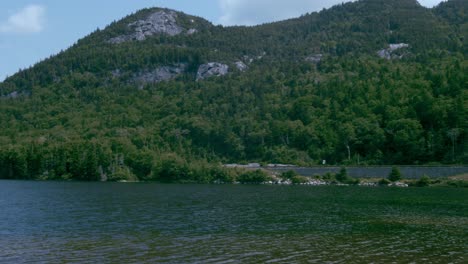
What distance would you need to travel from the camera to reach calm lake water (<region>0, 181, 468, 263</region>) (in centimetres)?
2833

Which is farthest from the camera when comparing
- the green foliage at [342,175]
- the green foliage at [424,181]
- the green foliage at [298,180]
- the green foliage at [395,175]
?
the green foliage at [298,180]

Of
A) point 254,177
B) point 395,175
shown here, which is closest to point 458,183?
point 395,175

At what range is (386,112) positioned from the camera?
141 metres

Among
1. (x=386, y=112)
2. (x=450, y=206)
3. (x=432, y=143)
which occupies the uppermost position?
(x=386, y=112)

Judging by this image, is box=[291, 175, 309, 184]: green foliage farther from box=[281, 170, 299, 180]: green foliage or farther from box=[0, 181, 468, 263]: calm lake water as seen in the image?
box=[0, 181, 468, 263]: calm lake water

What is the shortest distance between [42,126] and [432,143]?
140468mm

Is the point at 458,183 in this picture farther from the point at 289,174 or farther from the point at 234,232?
the point at 234,232

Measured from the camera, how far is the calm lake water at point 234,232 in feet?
92.9

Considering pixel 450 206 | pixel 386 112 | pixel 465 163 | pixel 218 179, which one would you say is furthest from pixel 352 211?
pixel 386 112

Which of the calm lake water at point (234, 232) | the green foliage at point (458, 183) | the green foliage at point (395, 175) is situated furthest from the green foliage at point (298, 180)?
the calm lake water at point (234, 232)

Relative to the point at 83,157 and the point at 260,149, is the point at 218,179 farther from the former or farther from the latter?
the point at 83,157

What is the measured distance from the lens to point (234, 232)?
3744cm

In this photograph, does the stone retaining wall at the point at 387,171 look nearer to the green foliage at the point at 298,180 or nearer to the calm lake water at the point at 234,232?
the green foliage at the point at 298,180

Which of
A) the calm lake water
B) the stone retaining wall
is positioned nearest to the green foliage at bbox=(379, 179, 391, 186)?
the stone retaining wall
